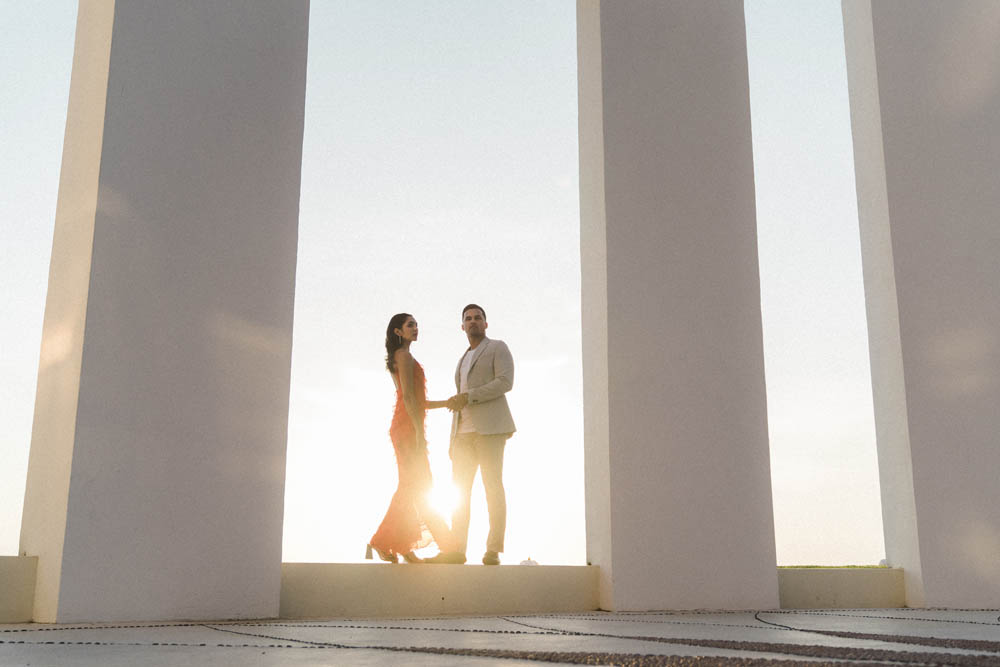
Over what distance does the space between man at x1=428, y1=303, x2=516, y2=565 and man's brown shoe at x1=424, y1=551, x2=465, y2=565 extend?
15 centimetres

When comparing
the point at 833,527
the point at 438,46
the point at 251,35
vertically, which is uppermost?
the point at 438,46

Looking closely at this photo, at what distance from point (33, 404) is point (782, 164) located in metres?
5.12

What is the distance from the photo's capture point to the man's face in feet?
16.9

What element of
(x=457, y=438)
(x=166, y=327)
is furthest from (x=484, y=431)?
(x=166, y=327)

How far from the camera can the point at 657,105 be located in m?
5.59

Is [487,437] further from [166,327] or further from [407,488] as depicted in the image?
[166,327]

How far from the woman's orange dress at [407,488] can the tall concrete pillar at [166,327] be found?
69 centimetres

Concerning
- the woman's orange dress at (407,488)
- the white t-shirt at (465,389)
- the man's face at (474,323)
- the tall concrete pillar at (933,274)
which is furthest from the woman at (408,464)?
the tall concrete pillar at (933,274)

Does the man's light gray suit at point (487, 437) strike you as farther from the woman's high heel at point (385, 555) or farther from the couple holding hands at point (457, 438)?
the woman's high heel at point (385, 555)

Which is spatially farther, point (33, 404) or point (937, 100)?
point (937, 100)

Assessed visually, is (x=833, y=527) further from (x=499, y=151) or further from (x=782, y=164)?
(x=499, y=151)

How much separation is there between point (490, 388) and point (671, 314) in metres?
1.19

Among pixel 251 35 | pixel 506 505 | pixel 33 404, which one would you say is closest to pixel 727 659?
pixel 506 505

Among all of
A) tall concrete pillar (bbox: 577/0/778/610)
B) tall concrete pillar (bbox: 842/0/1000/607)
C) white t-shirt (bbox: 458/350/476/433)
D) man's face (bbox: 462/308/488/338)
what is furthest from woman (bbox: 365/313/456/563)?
tall concrete pillar (bbox: 842/0/1000/607)
